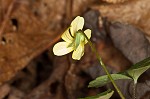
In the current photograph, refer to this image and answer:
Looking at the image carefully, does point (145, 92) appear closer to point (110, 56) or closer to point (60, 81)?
point (110, 56)

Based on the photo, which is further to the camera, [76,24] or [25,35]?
[25,35]

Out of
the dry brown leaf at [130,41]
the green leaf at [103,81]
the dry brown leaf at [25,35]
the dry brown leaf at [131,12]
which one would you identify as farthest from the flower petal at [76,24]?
the dry brown leaf at [25,35]

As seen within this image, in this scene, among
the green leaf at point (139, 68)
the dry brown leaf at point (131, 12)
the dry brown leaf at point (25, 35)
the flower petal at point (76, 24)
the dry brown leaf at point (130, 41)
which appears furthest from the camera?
the dry brown leaf at point (25, 35)

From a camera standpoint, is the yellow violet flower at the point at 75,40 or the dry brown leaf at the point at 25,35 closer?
the yellow violet flower at the point at 75,40

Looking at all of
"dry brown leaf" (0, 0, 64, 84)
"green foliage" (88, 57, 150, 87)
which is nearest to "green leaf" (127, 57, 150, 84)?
"green foliage" (88, 57, 150, 87)

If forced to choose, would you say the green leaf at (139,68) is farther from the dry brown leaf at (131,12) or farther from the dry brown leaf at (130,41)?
the dry brown leaf at (131,12)

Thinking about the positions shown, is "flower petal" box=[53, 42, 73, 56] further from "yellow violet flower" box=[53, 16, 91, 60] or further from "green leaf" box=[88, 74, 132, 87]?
"green leaf" box=[88, 74, 132, 87]

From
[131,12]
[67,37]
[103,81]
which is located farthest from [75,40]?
[131,12]

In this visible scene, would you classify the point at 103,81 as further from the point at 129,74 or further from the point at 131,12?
the point at 131,12

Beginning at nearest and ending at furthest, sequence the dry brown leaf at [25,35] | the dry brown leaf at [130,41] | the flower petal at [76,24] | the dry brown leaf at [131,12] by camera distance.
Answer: the flower petal at [76,24] < the dry brown leaf at [130,41] < the dry brown leaf at [131,12] < the dry brown leaf at [25,35]
